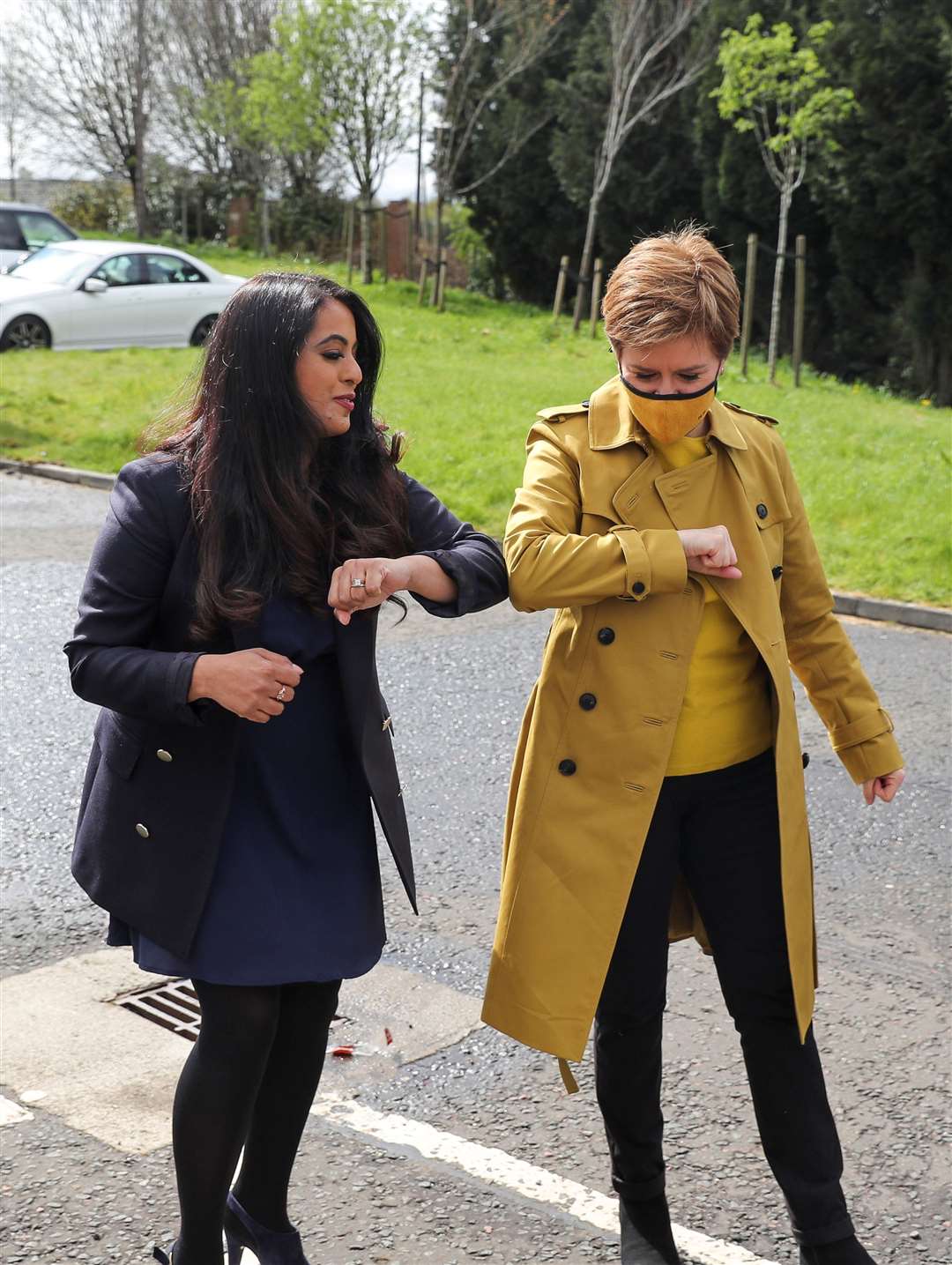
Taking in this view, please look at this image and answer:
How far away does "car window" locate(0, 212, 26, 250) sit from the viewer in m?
22.9

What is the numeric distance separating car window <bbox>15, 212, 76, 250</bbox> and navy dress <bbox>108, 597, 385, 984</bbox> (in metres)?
21.8

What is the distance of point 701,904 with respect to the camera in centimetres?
291

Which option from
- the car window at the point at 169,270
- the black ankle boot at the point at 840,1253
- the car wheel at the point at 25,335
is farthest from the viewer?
the car window at the point at 169,270

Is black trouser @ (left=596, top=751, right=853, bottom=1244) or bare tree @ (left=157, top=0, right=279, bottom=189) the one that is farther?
bare tree @ (left=157, top=0, right=279, bottom=189)

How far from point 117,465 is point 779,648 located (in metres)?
11.4

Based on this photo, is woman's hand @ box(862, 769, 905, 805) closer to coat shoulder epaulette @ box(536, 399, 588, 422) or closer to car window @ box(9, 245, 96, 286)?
coat shoulder epaulette @ box(536, 399, 588, 422)

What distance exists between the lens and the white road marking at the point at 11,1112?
11.6 ft

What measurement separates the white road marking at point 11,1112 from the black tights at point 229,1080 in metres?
0.98

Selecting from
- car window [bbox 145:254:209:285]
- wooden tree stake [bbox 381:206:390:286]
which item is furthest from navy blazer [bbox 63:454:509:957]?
wooden tree stake [bbox 381:206:390:286]

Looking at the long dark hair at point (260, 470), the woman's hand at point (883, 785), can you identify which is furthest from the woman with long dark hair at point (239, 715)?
the woman's hand at point (883, 785)

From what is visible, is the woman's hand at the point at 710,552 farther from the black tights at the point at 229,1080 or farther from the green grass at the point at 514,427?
the green grass at the point at 514,427

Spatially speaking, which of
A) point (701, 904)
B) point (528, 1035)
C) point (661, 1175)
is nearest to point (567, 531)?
point (701, 904)

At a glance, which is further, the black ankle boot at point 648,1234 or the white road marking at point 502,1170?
the white road marking at point 502,1170

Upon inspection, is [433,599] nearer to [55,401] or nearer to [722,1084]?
[722,1084]
